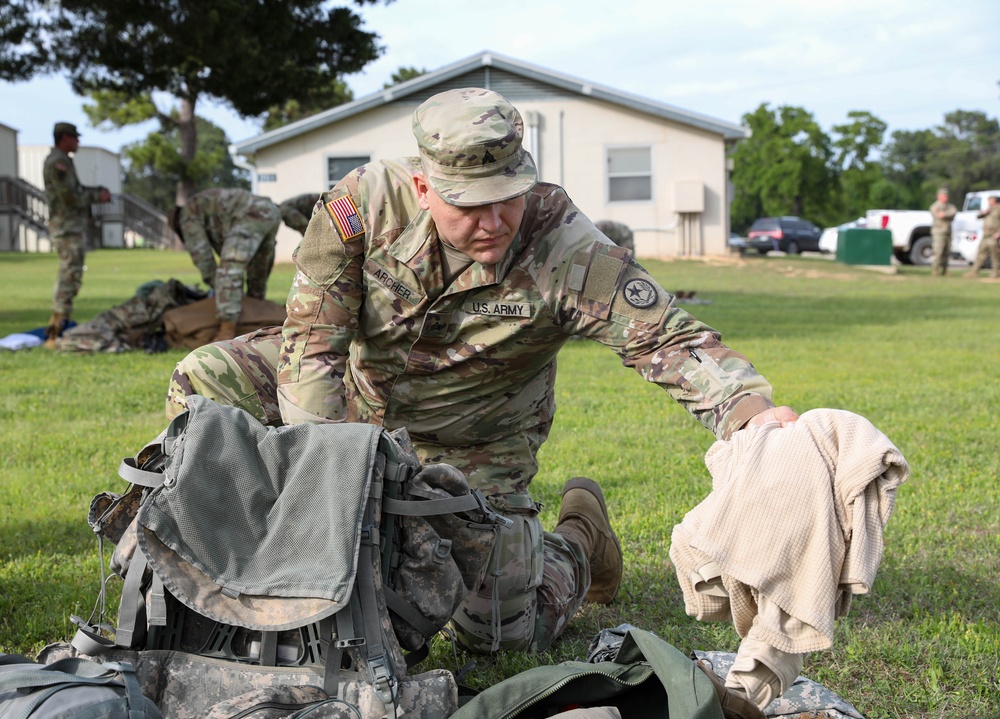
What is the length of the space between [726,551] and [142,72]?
43.8ft

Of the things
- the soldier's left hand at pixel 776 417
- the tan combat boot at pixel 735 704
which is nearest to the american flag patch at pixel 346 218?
the soldier's left hand at pixel 776 417

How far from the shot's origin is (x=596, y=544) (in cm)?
339

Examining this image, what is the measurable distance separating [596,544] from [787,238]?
127 ft

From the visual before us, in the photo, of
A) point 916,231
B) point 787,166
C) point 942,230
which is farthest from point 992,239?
point 787,166

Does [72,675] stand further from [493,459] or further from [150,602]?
[493,459]

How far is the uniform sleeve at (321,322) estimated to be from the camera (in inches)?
108

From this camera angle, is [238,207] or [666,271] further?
[666,271]

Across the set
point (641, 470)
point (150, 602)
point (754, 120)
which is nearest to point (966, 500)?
point (641, 470)

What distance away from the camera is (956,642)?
2.90m

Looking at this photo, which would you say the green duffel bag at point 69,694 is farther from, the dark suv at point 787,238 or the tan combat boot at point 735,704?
the dark suv at point 787,238

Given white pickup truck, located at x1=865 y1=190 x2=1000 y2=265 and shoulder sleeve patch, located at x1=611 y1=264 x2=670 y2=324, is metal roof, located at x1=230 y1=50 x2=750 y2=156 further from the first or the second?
shoulder sleeve patch, located at x1=611 y1=264 x2=670 y2=324

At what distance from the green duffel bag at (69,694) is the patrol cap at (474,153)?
1380mm

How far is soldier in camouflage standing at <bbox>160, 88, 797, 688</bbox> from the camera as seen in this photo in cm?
259

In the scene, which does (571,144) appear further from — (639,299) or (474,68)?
(639,299)
